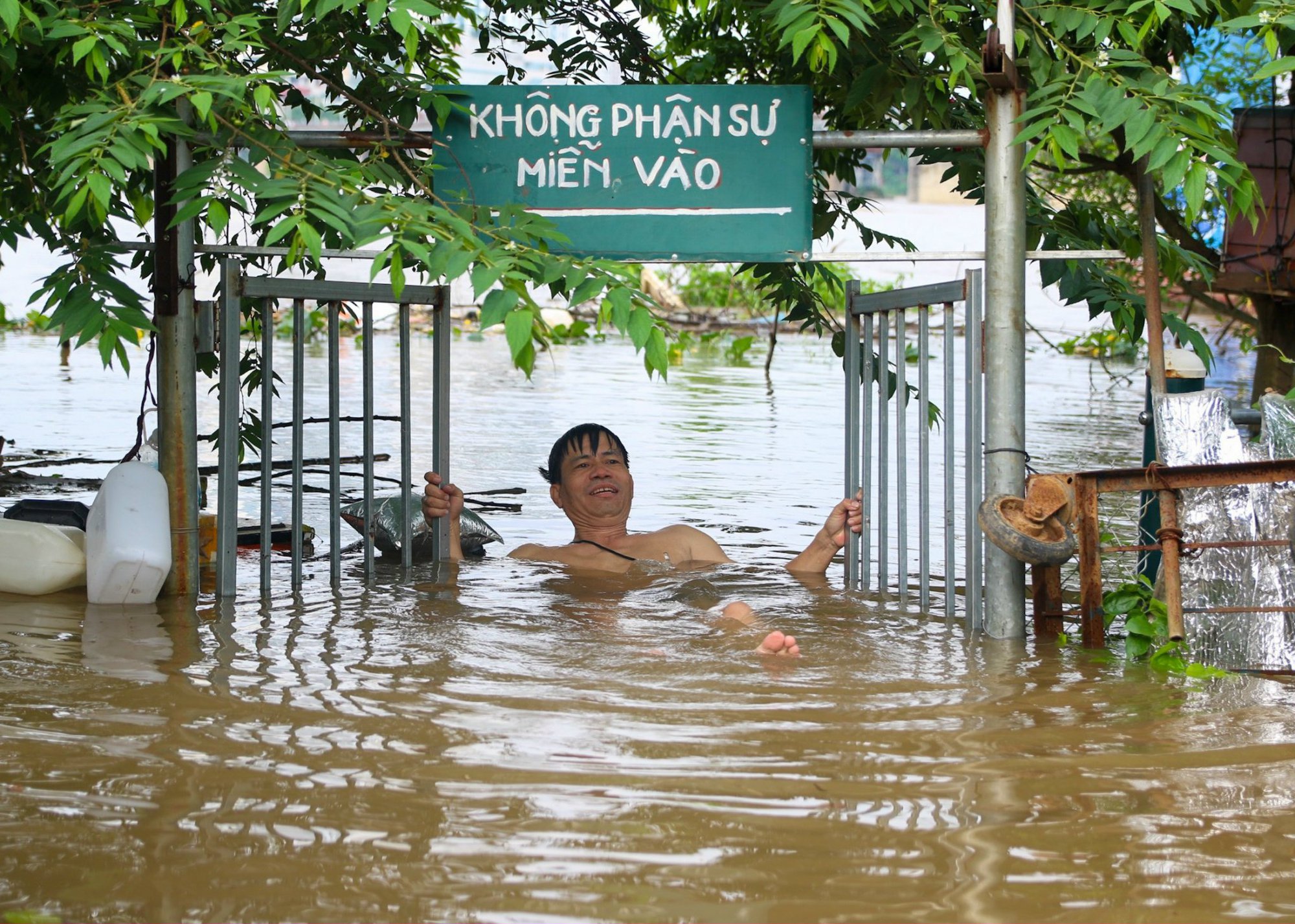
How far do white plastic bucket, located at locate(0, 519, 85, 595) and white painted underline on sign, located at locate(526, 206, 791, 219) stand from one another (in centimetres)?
240

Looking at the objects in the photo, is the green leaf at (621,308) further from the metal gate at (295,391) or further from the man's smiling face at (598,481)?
the man's smiling face at (598,481)

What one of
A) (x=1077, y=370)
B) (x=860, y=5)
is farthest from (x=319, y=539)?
(x=1077, y=370)

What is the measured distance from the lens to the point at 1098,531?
5.46m

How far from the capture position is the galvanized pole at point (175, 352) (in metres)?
5.77

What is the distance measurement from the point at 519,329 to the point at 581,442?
3.10 metres

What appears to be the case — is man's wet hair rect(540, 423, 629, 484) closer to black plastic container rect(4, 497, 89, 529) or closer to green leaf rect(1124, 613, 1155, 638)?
black plastic container rect(4, 497, 89, 529)

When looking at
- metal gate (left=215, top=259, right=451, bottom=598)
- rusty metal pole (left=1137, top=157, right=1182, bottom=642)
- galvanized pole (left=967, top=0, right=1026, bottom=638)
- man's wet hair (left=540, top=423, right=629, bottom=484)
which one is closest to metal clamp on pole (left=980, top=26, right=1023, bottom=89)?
galvanized pole (left=967, top=0, right=1026, bottom=638)

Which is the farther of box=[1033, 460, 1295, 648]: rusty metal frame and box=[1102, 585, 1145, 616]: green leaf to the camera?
box=[1102, 585, 1145, 616]: green leaf

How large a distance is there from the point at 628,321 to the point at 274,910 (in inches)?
75.5

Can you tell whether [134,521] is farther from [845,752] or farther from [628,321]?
[845,752]

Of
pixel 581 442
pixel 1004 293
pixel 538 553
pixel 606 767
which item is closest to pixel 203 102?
pixel 606 767

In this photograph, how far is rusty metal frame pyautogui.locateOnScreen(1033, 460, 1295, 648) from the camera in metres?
4.94

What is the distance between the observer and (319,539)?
827 centimetres

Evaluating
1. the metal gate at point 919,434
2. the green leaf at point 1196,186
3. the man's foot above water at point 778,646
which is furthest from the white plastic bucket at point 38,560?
the green leaf at point 1196,186
